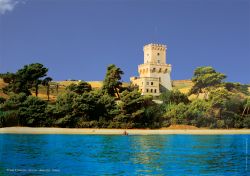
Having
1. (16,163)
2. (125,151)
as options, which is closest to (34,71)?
(125,151)

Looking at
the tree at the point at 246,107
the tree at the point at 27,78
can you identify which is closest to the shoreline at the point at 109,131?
the tree at the point at 246,107

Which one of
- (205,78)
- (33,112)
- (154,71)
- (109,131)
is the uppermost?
(154,71)

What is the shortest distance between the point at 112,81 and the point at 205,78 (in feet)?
32.9

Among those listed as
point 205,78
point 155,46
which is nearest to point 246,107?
point 205,78

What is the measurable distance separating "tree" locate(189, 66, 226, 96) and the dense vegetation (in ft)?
18.6

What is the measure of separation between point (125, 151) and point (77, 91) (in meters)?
17.0

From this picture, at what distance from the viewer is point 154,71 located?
40812 millimetres

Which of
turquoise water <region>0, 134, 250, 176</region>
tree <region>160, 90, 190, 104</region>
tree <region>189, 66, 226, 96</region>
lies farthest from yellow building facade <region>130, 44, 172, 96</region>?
turquoise water <region>0, 134, 250, 176</region>

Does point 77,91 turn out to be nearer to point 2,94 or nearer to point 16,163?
point 2,94

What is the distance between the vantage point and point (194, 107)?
3162 centimetres

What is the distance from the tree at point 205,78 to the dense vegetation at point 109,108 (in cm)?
568

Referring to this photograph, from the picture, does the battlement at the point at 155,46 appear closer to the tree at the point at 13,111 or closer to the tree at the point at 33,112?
the tree at the point at 33,112

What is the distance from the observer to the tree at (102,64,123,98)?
116 feet

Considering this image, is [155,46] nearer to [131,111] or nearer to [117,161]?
[131,111]
